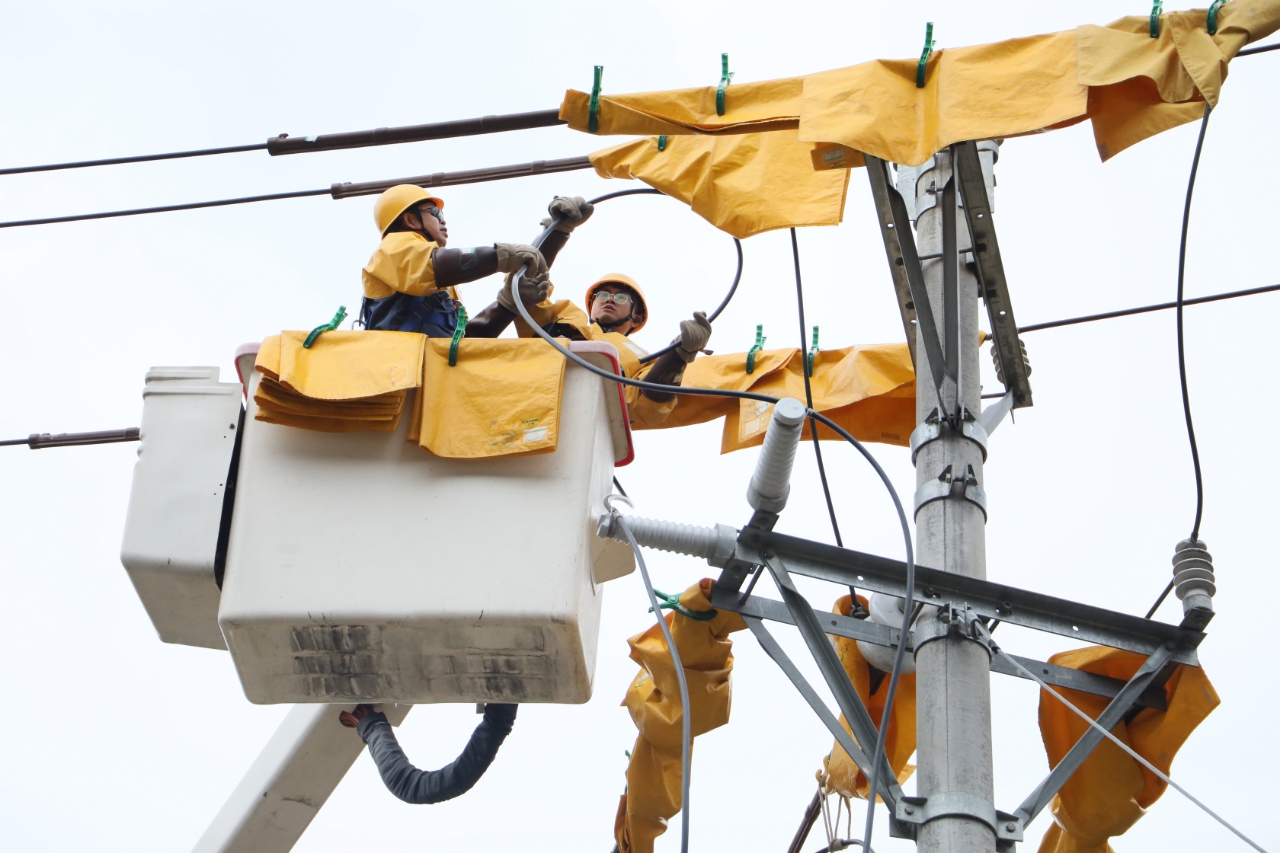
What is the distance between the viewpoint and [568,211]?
17.4ft

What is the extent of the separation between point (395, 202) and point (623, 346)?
1.22 metres

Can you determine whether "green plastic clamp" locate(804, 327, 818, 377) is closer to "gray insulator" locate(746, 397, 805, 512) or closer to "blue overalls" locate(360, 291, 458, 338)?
"blue overalls" locate(360, 291, 458, 338)

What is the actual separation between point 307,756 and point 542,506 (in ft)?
7.71

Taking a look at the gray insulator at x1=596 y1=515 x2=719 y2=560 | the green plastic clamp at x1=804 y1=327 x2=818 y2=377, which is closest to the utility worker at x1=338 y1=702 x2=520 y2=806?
the gray insulator at x1=596 y1=515 x2=719 y2=560

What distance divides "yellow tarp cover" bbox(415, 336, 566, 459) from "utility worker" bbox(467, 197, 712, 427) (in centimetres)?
43

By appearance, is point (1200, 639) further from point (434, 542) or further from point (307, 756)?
point (307, 756)

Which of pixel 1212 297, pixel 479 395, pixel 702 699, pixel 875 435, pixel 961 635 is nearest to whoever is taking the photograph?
pixel 961 635

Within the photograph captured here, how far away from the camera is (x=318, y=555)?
14.8 ft

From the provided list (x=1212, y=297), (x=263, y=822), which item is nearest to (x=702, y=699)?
(x=263, y=822)

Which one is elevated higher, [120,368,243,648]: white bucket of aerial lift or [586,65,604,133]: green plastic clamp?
[586,65,604,133]: green plastic clamp

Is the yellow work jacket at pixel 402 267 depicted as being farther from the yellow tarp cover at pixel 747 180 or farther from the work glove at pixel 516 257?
the yellow tarp cover at pixel 747 180

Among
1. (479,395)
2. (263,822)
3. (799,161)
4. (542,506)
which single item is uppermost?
(799,161)

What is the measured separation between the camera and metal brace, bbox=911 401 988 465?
4734 millimetres

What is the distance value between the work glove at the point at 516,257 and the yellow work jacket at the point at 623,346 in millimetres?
469
